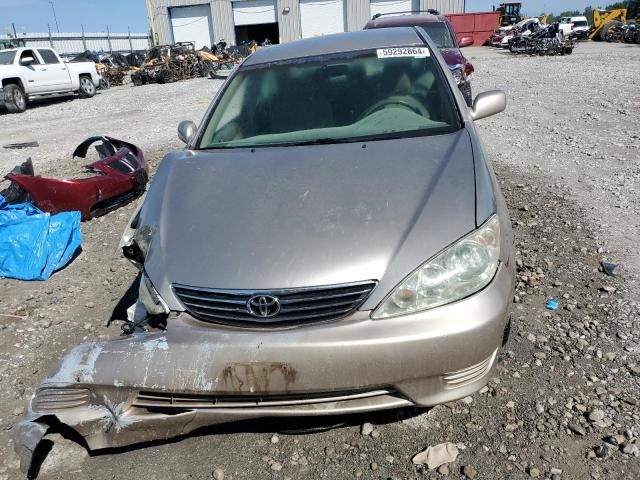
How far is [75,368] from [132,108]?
1362 cm

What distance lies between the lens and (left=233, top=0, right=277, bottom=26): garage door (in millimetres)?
36031

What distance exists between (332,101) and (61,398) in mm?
2256

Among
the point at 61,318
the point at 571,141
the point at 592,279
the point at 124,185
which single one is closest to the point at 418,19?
the point at 571,141

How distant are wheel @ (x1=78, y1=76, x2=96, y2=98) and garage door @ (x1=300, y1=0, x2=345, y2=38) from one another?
19545 mm

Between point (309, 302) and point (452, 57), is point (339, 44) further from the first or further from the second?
point (452, 57)

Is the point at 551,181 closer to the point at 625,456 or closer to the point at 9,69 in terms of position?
the point at 625,456

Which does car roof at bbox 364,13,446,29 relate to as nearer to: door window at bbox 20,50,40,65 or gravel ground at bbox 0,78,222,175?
gravel ground at bbox 0,78,222,175

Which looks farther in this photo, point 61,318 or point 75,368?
point 61,318

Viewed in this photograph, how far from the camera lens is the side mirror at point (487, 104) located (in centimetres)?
337

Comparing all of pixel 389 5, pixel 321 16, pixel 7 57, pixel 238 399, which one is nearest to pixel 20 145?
pixel 7 57

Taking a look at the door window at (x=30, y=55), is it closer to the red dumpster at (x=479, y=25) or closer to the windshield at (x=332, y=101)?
the windshield at (x=332, y=101)

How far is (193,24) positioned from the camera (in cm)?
3703

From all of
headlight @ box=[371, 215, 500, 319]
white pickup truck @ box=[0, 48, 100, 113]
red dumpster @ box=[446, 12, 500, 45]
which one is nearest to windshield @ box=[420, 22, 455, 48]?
headlight @ box=[371, 215, 500, 319]

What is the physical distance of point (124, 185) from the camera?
552cm
